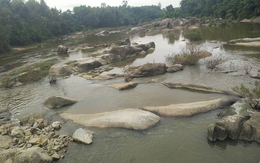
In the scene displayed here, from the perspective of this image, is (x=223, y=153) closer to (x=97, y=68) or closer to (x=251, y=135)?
(x=251, y=135)

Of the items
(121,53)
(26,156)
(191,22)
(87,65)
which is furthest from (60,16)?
(26,156)

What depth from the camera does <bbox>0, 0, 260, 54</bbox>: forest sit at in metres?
63.9

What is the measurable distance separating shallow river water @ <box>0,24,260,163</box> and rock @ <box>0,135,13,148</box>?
2.83 metres

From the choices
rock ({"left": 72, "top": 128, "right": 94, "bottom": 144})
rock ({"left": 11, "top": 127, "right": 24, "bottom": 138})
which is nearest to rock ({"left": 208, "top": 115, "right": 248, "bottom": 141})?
rock ({"left": 72, "top": 128, "right": 94, "bottom": 144})

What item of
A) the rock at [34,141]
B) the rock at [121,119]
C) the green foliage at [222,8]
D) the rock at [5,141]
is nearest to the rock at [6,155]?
the rock at [34,141]

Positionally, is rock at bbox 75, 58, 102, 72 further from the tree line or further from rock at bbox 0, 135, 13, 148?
the tree line

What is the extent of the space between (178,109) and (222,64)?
11.7 m

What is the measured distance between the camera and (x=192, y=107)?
13.3 metres

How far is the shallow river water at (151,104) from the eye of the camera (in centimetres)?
991

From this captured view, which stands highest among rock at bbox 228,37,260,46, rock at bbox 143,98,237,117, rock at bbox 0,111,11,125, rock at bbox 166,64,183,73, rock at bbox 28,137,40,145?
rock at bbox 228,37,260,46

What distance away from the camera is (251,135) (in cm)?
1015

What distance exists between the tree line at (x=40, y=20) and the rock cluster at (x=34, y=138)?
43.3m

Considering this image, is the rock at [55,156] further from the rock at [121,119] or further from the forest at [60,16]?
the forest at [60,16]

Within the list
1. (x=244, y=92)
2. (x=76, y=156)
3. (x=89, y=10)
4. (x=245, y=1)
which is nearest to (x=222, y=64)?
(x=244, y=92)
